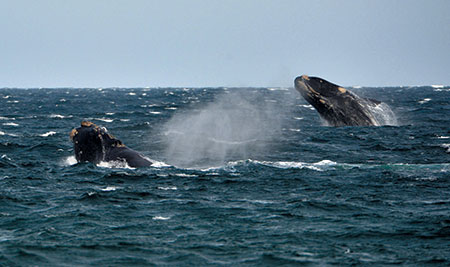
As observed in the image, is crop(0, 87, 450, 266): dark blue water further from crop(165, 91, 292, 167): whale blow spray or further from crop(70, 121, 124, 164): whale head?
crop(70, 121, 124, 164): whale head

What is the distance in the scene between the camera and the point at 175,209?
15023 millimetres

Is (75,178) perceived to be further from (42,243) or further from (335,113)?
(335,113)

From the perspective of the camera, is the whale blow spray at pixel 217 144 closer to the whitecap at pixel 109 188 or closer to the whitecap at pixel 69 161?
the whitecap at pixel 69 161

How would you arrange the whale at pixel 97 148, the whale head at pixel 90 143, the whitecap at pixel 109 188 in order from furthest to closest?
the whale head at pixel 90 143, the whale at pixel 97 148, the whitecap at pixel 109 188

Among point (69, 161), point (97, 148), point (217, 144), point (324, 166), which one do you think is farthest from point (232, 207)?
point (217, 144)

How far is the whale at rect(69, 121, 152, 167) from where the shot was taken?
2200cm

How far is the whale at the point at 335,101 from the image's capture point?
30.8m

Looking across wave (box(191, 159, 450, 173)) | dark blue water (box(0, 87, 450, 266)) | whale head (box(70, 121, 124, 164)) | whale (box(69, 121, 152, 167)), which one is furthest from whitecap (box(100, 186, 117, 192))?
wave (box(191, 159, 450, 173))

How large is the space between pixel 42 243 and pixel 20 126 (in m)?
33.9

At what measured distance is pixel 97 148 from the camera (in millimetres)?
22266

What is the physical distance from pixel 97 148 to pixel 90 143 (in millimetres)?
343

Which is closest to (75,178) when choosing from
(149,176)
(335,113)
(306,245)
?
(149,176)

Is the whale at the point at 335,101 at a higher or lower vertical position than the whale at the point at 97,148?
higher

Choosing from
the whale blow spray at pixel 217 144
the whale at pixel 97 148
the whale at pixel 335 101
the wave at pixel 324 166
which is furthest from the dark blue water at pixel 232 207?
the whale at pixel 335 101
